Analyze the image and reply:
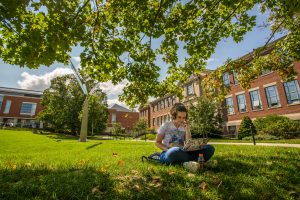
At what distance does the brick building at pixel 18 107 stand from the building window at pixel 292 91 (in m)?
65.0

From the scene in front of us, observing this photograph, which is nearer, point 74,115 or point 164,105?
point 74,115

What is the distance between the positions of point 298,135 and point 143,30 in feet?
58.6

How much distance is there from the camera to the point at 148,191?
2.58m

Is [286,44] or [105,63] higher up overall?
[286,44]

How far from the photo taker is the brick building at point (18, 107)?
62188 mm

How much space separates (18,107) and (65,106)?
35891mm

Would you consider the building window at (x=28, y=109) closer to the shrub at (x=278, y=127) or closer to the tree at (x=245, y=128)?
the tree at (x=245, y=128)

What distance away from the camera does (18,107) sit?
63.3m

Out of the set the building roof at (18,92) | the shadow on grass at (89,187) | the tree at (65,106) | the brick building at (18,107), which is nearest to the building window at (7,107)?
the brick building at (18,107)

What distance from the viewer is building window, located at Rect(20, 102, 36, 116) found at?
210 ft

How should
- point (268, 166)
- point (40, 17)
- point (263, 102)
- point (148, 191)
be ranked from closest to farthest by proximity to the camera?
1. point (148, 191)
2. point (268, 166)
3. point (40, 17)
4. point (263, 102)

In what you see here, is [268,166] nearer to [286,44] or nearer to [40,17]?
[286,44]

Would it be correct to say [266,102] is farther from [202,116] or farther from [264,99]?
[202,116]

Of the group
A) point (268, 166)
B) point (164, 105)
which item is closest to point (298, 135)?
point (268, 166)
